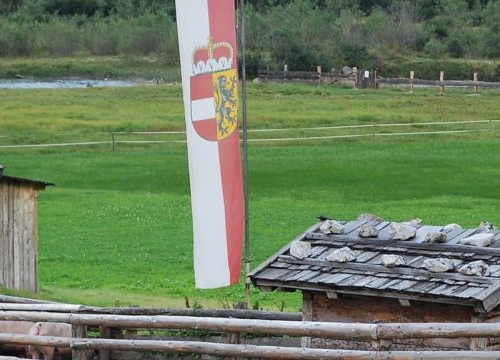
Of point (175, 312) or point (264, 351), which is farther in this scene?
point (175, 312)

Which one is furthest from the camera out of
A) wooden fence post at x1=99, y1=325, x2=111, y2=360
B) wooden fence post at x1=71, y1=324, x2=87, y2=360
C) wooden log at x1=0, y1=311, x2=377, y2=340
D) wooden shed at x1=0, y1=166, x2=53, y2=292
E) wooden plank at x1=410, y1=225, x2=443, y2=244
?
wooden shed at x1=0, y1=166, x2=53, y2=292

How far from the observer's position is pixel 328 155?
51438mm

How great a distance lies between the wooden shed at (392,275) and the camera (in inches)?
480

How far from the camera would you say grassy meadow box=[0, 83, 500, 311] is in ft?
94.1

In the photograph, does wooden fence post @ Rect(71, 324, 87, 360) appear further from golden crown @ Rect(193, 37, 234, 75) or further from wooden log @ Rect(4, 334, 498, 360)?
golden crown @ Rect(193, 37, 234, 75)

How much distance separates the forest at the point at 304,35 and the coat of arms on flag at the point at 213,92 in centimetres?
7238

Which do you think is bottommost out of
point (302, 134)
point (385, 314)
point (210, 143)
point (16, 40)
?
point (302, 134)

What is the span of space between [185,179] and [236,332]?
108 feet

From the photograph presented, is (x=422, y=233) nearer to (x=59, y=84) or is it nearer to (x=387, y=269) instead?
(x=387, y=269)

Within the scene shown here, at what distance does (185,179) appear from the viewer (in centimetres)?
Answer: 4572

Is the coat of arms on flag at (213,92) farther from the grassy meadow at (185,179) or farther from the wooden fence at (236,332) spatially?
the grassy meadow at (185,179)

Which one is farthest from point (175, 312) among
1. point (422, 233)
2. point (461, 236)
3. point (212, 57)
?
point (212, 57)

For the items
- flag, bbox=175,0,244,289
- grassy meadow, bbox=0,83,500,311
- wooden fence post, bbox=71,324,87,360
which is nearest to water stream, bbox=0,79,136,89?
grassy meadow, bbox=0,83,500,311

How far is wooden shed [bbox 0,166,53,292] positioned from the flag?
8044 mm
